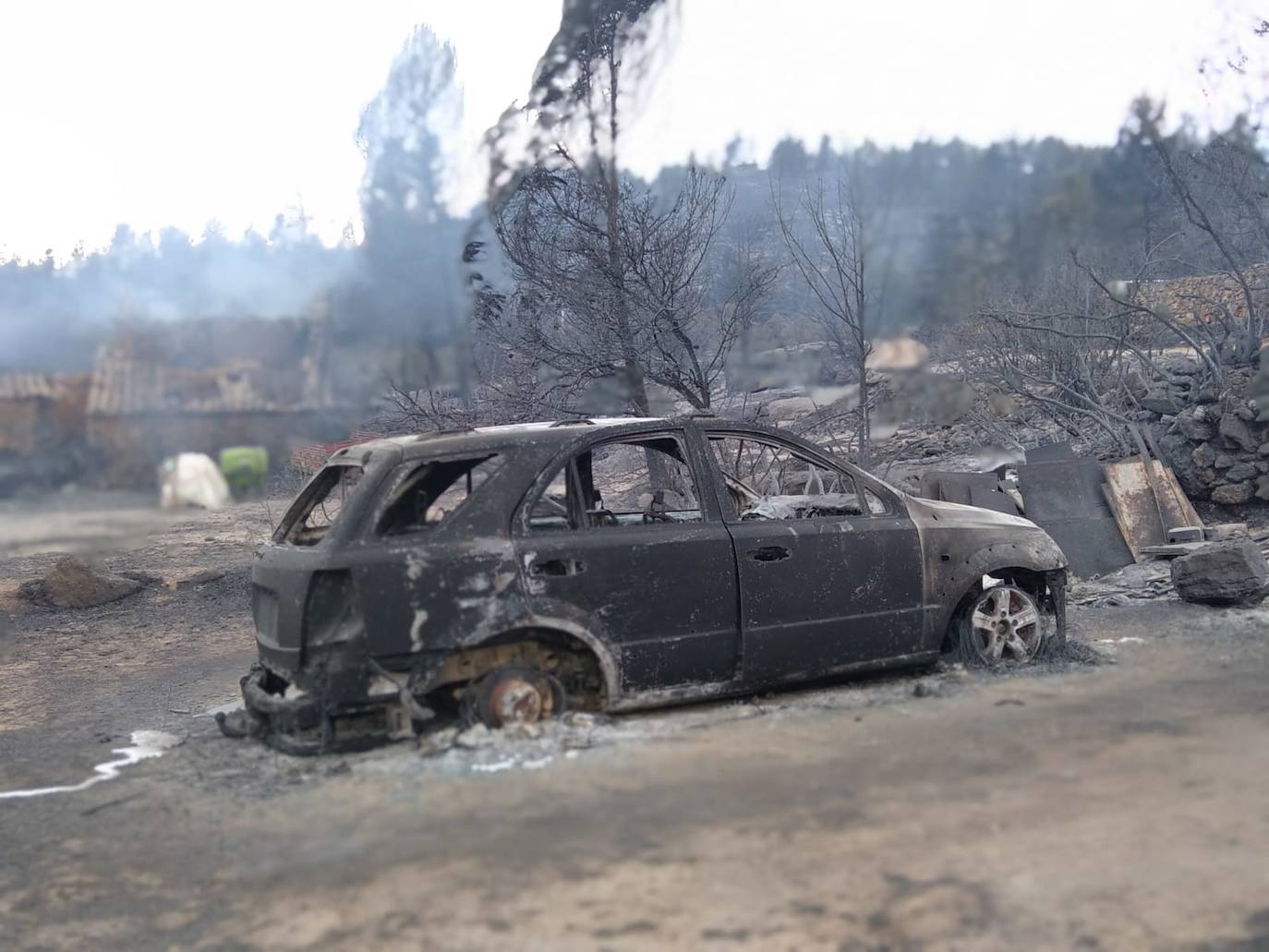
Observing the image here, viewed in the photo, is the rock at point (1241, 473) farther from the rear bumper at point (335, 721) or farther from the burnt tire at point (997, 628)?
the rear bumper at point (335, 721)

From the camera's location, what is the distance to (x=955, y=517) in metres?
6.11

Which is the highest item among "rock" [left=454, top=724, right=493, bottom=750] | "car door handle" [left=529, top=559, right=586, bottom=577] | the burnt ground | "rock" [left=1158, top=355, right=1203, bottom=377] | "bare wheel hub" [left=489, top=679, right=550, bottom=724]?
"rock" [left=1158, top=355, right=1203, bottom=377]

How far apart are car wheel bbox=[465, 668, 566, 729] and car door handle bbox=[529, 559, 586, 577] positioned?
0.47m

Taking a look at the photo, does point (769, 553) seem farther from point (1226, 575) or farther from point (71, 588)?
point (71, 588)

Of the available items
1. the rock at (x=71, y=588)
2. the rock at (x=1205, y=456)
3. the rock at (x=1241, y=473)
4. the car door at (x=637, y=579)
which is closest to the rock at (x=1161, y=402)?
the rock at (x=1205, y=456)

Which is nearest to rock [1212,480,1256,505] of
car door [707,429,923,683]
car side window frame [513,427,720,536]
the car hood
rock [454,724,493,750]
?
the car hood

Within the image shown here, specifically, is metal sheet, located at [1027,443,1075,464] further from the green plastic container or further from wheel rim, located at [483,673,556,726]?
the green plastic container

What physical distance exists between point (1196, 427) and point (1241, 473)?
2.56ft

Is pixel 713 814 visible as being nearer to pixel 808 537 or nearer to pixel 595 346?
pixel 808 537

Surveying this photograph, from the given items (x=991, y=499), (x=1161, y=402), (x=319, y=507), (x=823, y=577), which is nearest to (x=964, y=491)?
(x=991, y=499)

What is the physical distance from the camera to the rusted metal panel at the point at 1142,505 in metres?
10.2

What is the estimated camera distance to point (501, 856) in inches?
145

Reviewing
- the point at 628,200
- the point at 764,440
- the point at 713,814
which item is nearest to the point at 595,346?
the point at 628,200

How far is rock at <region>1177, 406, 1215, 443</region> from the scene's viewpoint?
11742 mm
